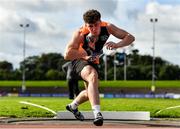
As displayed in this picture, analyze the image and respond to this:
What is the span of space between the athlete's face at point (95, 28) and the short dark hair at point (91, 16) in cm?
10

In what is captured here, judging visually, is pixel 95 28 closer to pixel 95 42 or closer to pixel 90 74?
pixel 95 42

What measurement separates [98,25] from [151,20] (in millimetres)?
92326

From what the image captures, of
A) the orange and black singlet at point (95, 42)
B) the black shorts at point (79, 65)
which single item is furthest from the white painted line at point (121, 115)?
the orange and black singlet at point (95, 42)

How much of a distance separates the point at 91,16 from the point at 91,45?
2.60ft

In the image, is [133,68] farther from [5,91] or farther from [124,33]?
[124,33]

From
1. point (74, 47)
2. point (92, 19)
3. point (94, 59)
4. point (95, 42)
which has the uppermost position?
point (92, 19)

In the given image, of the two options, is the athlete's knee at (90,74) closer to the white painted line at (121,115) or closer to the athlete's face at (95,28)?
the athlete's face at (95,28)

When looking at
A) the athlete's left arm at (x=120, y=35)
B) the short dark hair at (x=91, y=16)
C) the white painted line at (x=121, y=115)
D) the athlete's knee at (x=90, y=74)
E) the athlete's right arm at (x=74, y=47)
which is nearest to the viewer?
the short dark hair at (x=91, y=16)

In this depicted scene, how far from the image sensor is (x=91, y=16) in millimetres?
9359

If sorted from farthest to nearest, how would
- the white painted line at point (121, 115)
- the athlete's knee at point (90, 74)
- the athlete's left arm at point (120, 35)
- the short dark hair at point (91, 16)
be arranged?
the white painted line at point (121, 115) < the athlete's left arm at point (120, 35) < the athlete's knee at point (90, 74) < the short dark hair at point (91, 16)

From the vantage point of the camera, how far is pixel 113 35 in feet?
32.9

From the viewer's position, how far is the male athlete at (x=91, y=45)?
9469mm

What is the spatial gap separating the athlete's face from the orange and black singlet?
128 millimetres

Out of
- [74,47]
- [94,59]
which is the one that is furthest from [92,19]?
[94,59]
